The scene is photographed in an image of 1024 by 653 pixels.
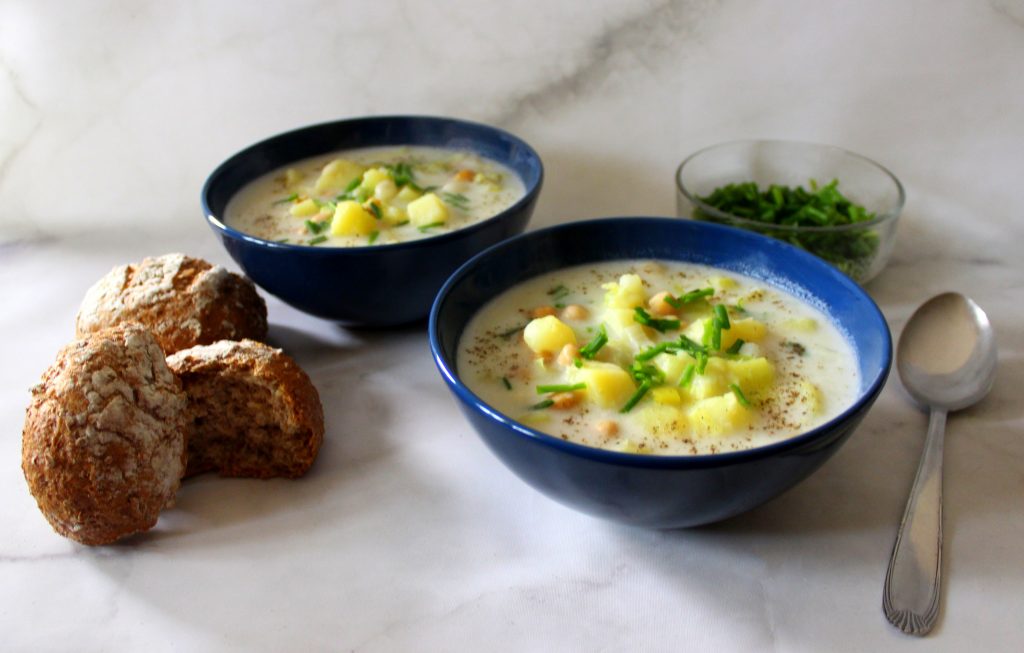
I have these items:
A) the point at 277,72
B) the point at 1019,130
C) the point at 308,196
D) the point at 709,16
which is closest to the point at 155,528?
the point at 308,196

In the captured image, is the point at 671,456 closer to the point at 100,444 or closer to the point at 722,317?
the point at 722,317

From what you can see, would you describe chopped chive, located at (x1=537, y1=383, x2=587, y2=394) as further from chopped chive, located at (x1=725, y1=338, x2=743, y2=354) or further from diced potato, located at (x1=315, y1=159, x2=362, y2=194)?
diced potato, located at (x1=315, y1=159, x2=362, y2=194)

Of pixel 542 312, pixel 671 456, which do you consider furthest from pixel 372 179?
pixel 671 456

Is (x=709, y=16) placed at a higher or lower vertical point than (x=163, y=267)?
higher

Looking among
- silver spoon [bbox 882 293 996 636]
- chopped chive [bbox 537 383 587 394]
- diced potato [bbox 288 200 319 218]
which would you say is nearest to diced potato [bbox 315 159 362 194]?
diced potato [bbox 288 200 319 218]

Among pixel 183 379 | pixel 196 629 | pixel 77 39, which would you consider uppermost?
pixel 77 39

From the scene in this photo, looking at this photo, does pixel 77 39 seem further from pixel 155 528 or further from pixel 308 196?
pixel 155 528
